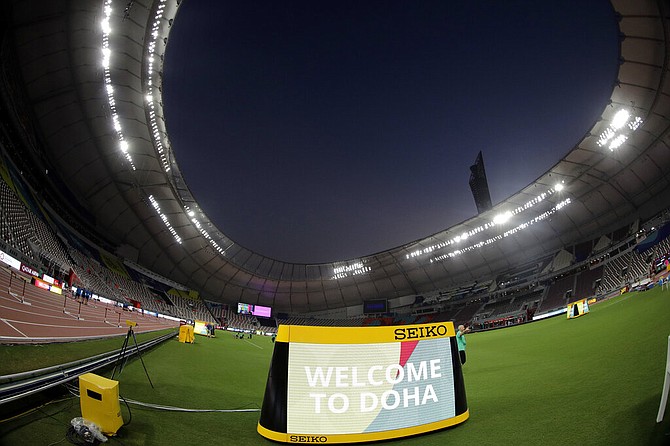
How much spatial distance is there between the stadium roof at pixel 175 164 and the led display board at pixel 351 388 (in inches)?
875

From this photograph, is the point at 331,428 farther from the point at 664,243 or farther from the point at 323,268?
the point at 323,268

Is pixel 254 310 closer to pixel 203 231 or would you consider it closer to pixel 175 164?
pixel 203 231

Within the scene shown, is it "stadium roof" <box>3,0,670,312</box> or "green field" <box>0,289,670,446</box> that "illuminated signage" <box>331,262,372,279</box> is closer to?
"stadium roof" <box>3,0,670,312</box>

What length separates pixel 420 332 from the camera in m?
3.38

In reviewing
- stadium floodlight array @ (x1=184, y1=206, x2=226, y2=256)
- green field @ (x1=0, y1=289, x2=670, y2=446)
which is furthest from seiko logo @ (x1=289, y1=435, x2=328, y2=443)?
stadium floodlight array @ (x1=184, y1=206, x2=226, y2=256)

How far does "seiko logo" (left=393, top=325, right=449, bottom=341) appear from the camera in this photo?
3.26 meters

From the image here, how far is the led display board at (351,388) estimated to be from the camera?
2.86m

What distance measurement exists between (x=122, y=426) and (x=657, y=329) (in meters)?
8.61

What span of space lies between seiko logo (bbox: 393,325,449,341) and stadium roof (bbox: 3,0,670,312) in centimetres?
2235

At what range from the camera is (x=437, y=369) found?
3312 mm

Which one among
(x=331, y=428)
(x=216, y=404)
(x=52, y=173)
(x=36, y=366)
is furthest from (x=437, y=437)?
(x=52, y=173)

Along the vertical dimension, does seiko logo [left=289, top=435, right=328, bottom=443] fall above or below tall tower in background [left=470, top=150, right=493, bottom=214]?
below

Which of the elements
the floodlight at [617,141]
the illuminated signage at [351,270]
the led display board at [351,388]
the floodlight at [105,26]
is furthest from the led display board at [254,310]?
the led display board at [351,388]

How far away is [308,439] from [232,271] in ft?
160
